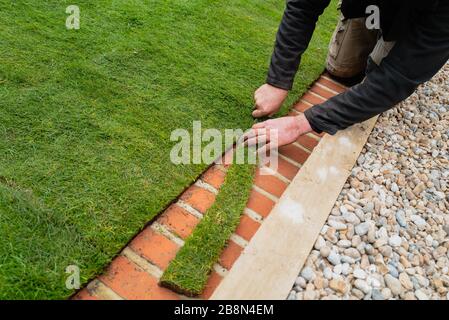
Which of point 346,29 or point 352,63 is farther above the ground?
point 346,29

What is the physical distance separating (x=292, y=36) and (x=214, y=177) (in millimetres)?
967

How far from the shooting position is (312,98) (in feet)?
9.98

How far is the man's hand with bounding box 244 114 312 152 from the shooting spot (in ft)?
7.64

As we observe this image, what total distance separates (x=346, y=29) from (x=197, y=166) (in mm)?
1726

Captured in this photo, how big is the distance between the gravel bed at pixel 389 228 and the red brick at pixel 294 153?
306mm

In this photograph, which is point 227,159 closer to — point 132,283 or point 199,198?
point 199,198

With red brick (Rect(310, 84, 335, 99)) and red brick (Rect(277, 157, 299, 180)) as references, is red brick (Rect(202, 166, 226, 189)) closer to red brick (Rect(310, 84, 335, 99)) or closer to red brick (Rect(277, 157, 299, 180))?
red brick (Rect(277, 157, 299, 180))

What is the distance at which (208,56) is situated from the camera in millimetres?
3016

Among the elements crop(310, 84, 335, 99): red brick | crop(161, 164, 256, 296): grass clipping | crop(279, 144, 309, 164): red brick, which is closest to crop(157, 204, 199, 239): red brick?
crop(161, 164, 256, 296): grass clipping

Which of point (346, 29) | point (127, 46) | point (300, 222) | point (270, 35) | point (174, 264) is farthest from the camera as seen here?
point (270, 35)

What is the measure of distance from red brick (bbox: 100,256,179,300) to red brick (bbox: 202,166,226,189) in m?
0.64
